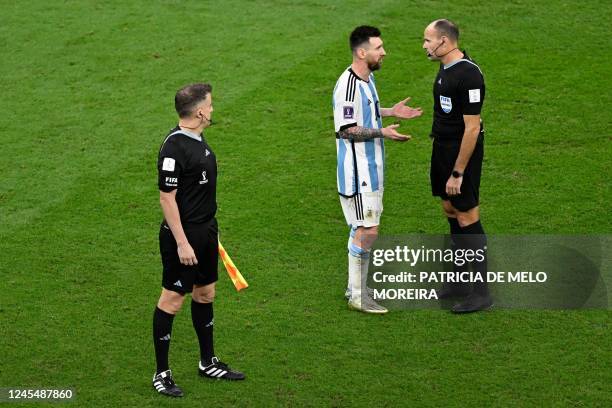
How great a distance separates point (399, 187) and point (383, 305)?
207 cm

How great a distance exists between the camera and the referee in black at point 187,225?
7.17m

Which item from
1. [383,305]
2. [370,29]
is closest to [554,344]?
[383,305]

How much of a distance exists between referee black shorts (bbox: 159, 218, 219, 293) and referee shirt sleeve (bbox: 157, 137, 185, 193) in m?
0.34

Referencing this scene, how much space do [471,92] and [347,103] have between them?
0.94m

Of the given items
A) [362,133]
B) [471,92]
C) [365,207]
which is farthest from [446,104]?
[365,207]

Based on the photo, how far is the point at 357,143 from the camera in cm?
840

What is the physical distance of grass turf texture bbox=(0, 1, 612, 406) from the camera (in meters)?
7.69

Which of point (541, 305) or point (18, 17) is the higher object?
point (18, 17)

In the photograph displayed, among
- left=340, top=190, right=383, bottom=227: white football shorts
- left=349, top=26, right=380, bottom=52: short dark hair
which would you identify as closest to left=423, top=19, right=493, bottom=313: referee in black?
left=349, top=26, right=380, bottom=52: short dark hair

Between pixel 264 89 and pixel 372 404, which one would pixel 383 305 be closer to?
pixel 372 404

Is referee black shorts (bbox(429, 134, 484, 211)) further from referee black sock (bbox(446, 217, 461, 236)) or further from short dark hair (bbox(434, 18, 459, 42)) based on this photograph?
short dark hair (bbox(434, 18, 459, 42))

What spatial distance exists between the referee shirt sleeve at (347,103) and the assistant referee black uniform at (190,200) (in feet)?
4.51

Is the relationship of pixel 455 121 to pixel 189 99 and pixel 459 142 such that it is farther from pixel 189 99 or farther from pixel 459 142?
pixel 189 99

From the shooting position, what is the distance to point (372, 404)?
23.8 feet
